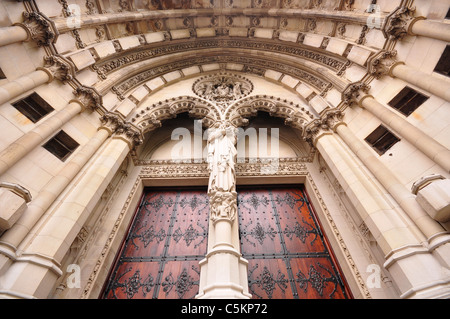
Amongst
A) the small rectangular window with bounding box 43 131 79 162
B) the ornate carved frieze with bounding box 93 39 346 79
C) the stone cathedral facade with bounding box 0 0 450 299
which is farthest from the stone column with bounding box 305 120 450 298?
the small rectangular window with bounding box 43 131 79 162

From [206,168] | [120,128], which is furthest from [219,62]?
[120,128]

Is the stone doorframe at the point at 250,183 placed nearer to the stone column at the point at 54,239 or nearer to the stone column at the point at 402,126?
the stone column at the point at 54,239

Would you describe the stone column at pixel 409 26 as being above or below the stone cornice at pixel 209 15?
below

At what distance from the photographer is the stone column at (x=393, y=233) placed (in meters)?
2.53

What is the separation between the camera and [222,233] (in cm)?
376

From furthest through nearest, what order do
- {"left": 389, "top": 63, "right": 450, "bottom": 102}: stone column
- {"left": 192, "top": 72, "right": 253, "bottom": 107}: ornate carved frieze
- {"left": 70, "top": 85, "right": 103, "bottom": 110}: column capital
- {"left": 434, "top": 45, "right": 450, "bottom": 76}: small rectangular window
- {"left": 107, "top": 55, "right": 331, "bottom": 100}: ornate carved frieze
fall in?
{"left": 192, "top": 72, "right": 253, "bottom": 107}: ornate carved frieze
{"left": 107, "top": 55, "right": 331, "bottom": 100}: ornate carved frieze
{"left": 70, "top": 85, "right": 103, "bottom": 110}: column capital
{"left": 434, "top": 45, "right": 450, "bottom": 76}: small rectangular window
{"left": 389, "top": 63, "right": 450, "bottom": 102}: stone column

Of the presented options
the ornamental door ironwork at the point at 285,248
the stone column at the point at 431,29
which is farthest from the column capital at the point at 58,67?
the stone column at the point at 431,29

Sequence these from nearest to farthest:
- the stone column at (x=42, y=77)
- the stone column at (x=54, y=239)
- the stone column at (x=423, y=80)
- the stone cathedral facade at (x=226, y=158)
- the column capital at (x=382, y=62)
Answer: the stone column at (x=54, y=239) → the stone cathedral facade at (x=226, y=158) → the stone column at (x=423, y=80) → the stone column at (x=42, y=77) → the column capital at (x=382, y=62)

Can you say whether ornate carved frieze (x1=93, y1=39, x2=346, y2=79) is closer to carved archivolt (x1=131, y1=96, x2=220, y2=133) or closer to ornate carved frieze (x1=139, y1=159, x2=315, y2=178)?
carved archivolt (x1=131, y1=96, x2=220, y2=133)

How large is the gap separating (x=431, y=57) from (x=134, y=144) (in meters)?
6.63

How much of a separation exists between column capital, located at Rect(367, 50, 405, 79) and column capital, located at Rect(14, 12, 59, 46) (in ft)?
22.6

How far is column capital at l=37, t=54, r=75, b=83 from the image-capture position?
444cm

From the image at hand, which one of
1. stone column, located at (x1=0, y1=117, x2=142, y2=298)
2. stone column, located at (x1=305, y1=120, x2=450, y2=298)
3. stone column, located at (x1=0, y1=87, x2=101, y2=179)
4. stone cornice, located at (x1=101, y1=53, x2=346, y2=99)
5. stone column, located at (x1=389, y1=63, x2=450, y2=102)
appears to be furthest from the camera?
stone cornice, located at (x1=101, y1=53, x2=346, y2=99)

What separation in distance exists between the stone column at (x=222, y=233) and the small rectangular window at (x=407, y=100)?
3515 millimetres
